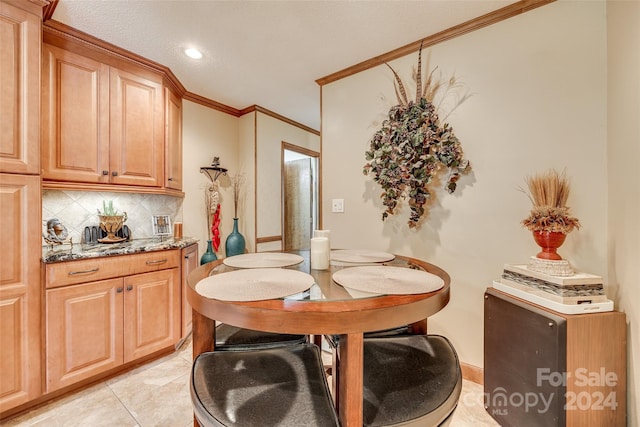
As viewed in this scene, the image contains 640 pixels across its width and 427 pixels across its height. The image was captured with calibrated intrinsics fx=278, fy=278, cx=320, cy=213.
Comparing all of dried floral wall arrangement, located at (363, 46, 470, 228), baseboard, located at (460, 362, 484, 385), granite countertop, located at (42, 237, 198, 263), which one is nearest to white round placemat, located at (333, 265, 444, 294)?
dried floral wall arrangement, located at (363, 46, 470, 228)

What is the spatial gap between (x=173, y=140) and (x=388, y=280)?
2464 millimetres

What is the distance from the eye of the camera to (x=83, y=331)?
173 cm

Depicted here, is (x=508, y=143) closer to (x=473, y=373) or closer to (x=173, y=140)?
(x=473, y=373)

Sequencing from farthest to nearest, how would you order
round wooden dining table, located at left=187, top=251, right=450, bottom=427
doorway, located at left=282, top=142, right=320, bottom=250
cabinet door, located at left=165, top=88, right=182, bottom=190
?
doorway, located at left=282, top=142, right=320, bottom=250 < cabinet door, located at left=165, top=88, right=182, bottom=190 < round wooden dining table, located at left=187, top=251, right=450, bottom=427

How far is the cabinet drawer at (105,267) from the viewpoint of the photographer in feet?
5.35

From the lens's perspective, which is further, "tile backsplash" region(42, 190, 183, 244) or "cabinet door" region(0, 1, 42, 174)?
"tile backsplash" region(42, 190, 183, 244)

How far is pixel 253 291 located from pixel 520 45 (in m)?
2.11

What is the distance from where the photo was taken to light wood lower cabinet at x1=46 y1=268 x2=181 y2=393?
1640mm

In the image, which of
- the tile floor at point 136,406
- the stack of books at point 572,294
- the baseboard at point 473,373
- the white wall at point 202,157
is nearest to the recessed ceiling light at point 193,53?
the white wall at point 202,157

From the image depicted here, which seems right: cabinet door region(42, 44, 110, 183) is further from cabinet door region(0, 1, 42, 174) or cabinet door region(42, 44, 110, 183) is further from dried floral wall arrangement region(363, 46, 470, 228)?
dried floral wall arrangement region(363, 46, 470, 228)

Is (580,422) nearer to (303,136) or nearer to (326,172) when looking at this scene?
(326,172)

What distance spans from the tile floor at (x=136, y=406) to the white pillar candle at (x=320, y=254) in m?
1.18

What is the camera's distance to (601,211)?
4.93 ft

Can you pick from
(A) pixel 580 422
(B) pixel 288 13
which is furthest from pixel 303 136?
(A) pixel 580 422
